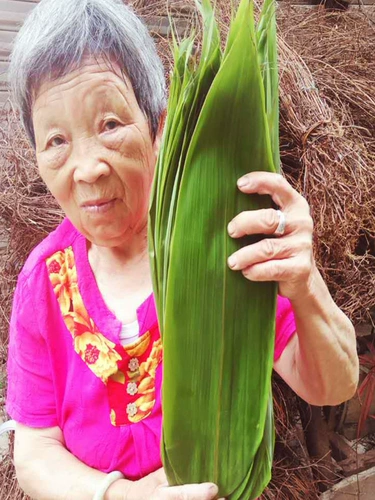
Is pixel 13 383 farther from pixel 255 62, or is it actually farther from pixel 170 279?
pixel 255 62

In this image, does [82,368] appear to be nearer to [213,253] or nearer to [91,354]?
[91,354]

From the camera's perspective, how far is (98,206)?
1.82ft

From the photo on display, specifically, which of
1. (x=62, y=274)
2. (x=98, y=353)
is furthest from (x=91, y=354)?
(x=62, y=274)

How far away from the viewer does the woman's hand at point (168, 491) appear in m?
0.47

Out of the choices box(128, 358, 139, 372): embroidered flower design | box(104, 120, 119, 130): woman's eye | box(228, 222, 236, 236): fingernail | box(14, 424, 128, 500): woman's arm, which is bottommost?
box(14, 424, 128, 500): woman's arm

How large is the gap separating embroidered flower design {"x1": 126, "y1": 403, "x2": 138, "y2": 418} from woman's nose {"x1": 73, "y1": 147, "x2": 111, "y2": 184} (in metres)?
0.31

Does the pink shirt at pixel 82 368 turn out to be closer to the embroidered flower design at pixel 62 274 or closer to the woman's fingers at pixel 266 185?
the embroidered flower design at pixel 62 274

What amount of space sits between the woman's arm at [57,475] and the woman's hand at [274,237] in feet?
1.01

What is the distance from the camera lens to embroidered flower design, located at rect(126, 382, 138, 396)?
26.2 inches

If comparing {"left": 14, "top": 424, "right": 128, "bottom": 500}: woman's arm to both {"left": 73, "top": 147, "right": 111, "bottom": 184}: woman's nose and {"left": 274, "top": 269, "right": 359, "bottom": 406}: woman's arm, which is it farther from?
{"left": 73, "top": 147, "right": 111, "bottom": 184}: woman's nose

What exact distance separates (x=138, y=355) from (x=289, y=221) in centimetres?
32

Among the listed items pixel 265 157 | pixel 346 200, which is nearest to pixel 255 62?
pixel 265 157

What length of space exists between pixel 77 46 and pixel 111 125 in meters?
0.09

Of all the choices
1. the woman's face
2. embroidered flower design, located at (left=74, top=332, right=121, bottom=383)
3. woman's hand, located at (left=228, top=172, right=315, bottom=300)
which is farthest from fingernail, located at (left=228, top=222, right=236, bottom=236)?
embroidered flower design, located at (left=74, top=332, right=121, bottom=383)
